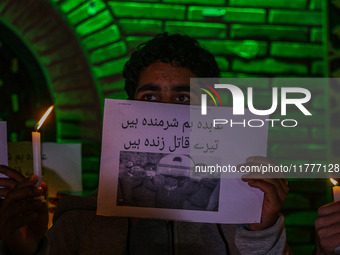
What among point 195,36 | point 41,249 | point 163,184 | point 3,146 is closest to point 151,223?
point 163,184

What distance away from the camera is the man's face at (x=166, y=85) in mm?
1055

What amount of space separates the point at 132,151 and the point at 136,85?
1.41ft

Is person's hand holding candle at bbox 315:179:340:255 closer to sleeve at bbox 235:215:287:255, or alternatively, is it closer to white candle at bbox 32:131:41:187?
sleeve at bbox 235:215:287:255

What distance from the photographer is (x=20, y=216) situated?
2.53 feet

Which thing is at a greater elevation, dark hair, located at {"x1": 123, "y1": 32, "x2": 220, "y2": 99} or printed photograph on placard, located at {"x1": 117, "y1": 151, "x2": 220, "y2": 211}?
dark hair, located at {"x1": 123, "y1": 32, "x2": 220, "y2": 99}

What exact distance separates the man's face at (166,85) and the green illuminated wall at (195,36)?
45cm

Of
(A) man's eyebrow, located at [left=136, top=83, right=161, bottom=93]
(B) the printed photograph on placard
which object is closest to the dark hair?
(A) man's eyebrow, located at [left=136, top=83, right=161, bottom=93]

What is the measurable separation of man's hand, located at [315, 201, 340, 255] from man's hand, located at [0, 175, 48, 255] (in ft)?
2.30

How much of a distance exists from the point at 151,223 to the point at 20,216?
0.41 metres

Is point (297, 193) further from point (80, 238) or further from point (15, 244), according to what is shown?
point (15, 244)

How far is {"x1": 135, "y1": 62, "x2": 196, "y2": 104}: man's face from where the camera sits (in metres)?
1.05

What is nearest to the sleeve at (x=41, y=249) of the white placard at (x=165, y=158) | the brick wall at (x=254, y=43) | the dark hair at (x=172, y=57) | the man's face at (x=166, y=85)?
the white placard at (x=165, y=158)

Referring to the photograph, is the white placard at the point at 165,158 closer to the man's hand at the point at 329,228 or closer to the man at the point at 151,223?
the man at the point at 151,223

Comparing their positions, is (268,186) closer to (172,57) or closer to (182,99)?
(182,99)
